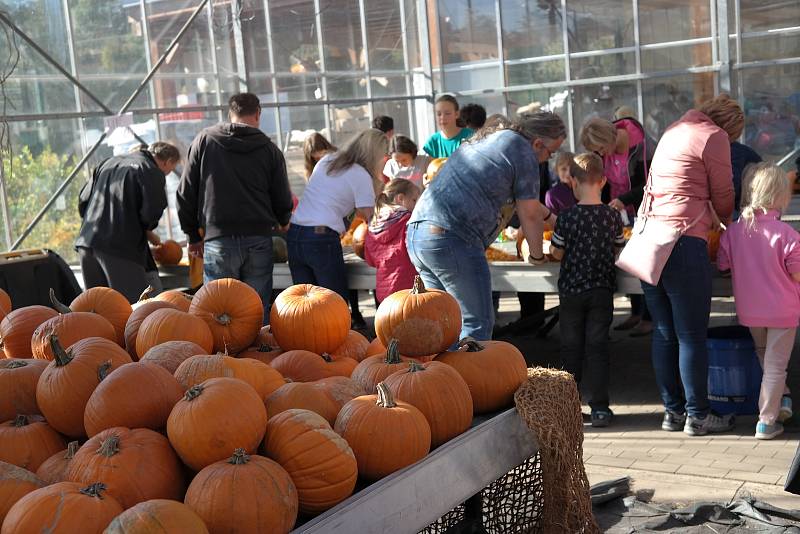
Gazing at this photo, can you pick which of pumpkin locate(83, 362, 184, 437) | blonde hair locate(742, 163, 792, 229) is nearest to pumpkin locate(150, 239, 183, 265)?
blonde hair locate(742, 163, 792, 229)

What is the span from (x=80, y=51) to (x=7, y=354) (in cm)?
641

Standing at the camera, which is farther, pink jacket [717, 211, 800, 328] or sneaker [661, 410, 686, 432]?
sneaker [661, 410, 686, 432]

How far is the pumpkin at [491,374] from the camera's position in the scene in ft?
8.00

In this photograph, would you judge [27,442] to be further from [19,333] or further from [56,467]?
[19,333]

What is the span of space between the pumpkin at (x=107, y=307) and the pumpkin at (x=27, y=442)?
0.67 metres

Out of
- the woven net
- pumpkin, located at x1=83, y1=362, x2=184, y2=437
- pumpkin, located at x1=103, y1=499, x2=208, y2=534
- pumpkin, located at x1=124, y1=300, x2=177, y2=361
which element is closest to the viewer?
pumpkin, located at x1=103, y1=499, x2=208, y2=534

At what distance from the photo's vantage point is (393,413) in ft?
6.80

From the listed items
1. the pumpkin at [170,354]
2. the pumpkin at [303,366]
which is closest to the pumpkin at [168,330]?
the pumpkin at [170,354]

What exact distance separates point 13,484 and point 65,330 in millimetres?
792

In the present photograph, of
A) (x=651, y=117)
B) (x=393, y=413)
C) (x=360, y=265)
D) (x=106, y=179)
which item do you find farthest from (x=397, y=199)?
(x=651, y=117)

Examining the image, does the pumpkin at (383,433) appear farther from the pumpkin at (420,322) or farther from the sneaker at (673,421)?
the sneaker at (673,421)

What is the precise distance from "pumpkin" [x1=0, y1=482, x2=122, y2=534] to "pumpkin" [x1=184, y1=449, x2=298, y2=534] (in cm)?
17

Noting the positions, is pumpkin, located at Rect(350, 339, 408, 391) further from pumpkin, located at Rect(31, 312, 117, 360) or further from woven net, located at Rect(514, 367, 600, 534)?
pumpkin, located at Rect(31, 312, 117, 360)

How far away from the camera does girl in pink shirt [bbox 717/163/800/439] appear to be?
4.58m
